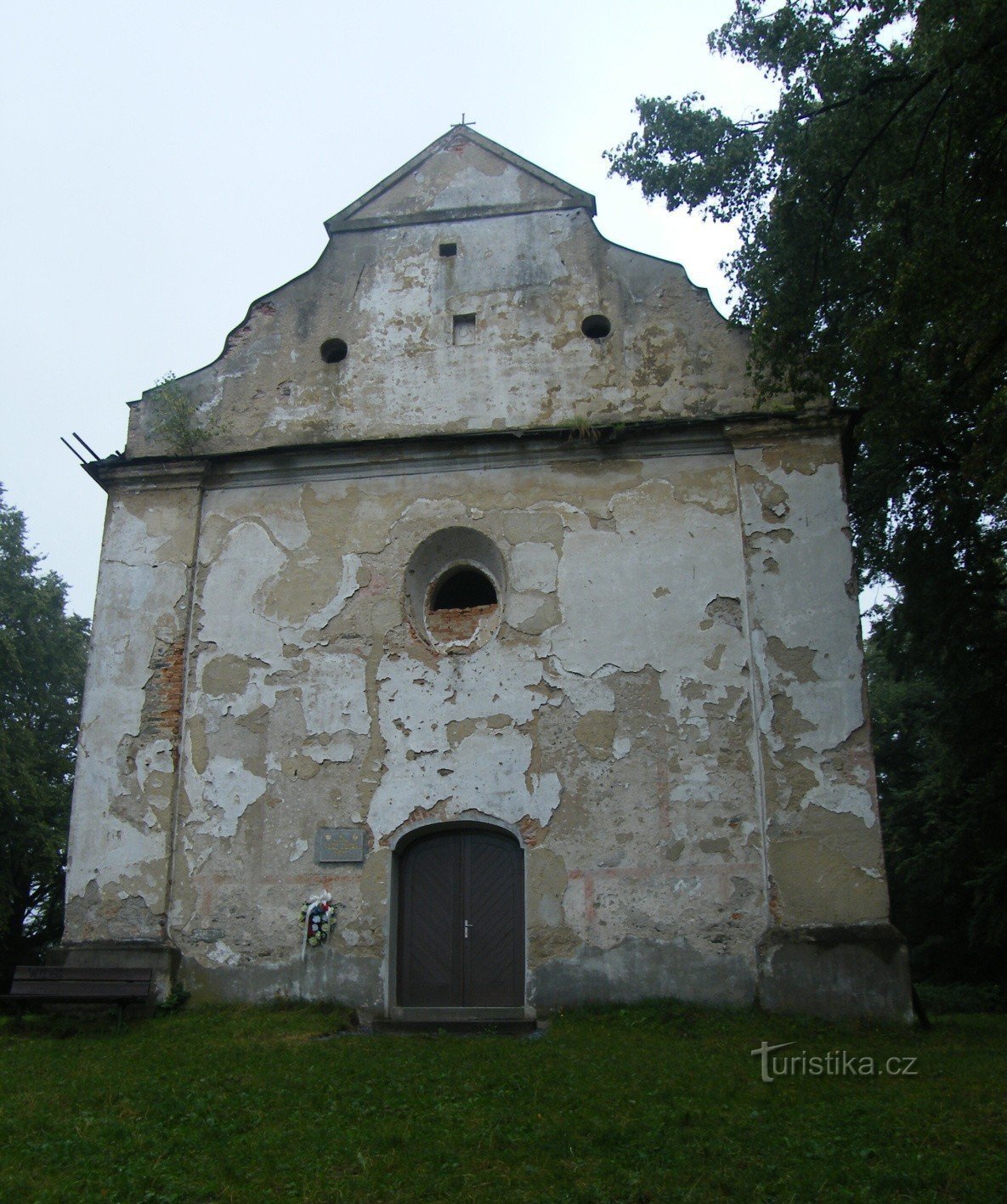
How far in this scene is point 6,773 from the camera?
18.9 meters

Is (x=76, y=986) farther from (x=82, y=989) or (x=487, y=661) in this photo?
(x=487, y=661)

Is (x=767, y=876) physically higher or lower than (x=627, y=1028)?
higher

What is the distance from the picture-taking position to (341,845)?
1034 cm

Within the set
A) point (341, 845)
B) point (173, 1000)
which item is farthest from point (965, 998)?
point (173, 1000)

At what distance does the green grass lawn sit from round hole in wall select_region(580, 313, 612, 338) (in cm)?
726

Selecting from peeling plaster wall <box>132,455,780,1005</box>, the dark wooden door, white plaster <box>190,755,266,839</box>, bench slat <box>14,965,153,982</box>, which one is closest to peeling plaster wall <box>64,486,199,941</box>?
peeling plaster wall <box>132,455,780,1005</box>

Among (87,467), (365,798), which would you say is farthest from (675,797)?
(87,467)

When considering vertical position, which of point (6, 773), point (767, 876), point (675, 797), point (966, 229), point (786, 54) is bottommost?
point (767, 876)

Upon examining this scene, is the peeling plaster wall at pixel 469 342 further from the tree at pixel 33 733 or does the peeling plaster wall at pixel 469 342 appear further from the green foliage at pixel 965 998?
Answer: the green foliage at pixel 965 998

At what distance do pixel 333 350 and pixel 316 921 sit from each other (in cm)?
640

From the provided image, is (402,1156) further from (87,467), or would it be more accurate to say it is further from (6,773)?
(6,773)

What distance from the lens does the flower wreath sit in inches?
396

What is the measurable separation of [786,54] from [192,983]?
10.2m

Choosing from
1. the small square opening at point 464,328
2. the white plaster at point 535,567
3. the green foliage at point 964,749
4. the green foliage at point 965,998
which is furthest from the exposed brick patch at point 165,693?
the green foliage at point 965,998
